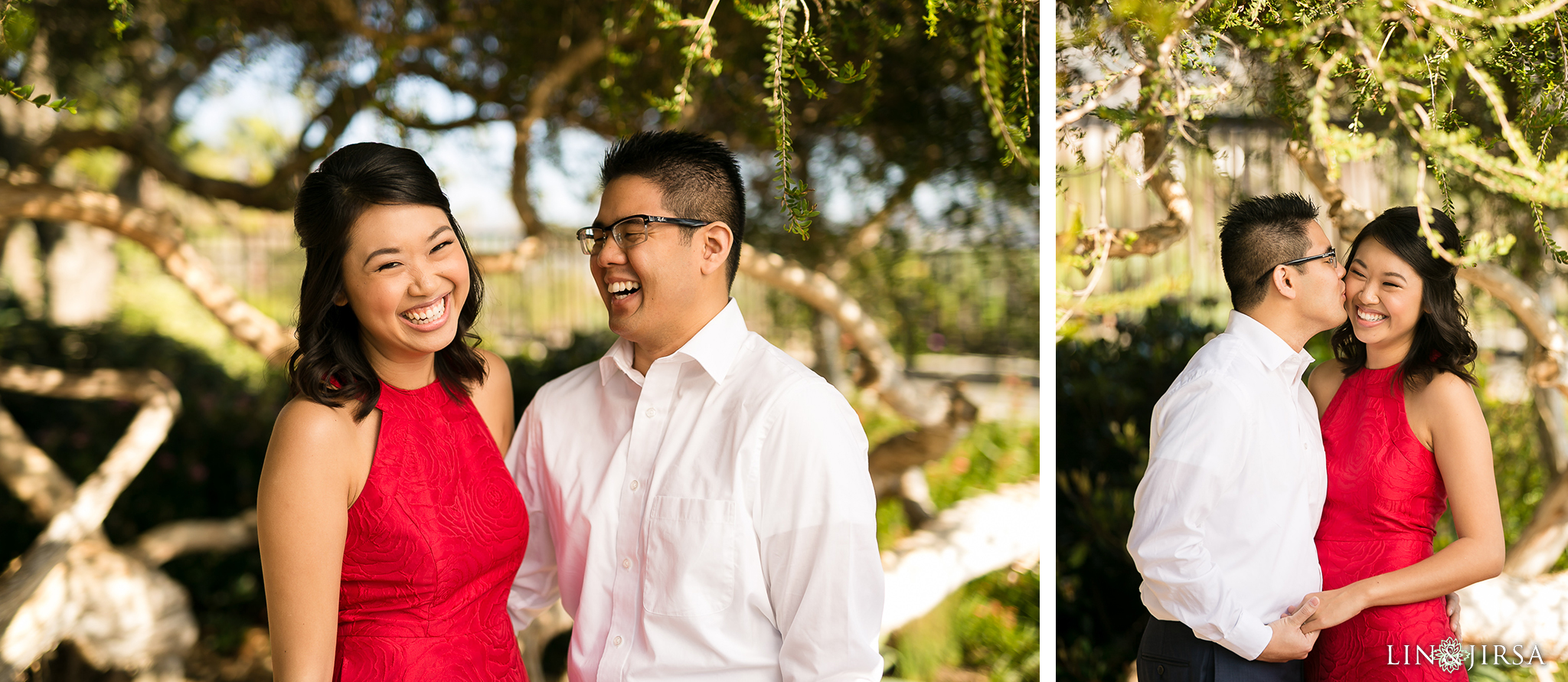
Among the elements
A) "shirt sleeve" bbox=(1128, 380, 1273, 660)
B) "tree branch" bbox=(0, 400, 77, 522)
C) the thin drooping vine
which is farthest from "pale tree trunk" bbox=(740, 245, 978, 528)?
"tree branch" bbox=(0, 400, 77, 522)

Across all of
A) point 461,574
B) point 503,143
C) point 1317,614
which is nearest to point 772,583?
point 461,574

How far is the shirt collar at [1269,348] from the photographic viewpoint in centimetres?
182

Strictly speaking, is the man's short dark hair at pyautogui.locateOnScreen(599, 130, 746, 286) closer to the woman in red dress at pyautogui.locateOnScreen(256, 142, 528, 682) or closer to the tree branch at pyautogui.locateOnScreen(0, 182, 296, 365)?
the woman in red dress at pyautogui.locateOnScreen(256, 142, 528, 682)

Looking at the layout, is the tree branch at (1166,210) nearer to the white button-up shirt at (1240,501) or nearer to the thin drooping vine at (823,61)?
the thin drooping vine at (823,61)

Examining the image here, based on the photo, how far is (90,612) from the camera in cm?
352

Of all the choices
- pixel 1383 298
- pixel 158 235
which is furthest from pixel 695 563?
pixel 158 235

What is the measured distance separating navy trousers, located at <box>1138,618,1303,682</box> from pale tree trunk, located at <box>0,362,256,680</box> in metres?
4.06

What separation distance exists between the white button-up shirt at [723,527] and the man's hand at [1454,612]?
127 centimetres

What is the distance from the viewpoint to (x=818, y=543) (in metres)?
1.60

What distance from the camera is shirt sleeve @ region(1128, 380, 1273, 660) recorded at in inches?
68.9

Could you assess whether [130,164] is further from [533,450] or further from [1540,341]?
[1540,341]

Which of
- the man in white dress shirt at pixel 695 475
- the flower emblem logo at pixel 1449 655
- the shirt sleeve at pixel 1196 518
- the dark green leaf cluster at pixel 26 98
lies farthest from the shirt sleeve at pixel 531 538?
the flower emblem logo at pixel 1449 655

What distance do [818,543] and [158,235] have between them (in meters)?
3.50

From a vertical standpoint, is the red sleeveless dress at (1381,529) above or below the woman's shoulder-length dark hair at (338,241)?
below
